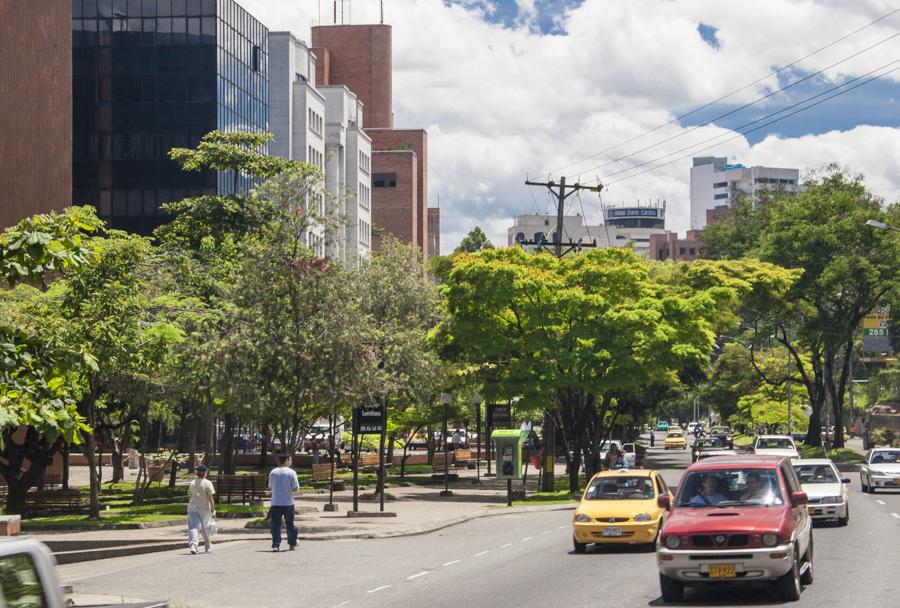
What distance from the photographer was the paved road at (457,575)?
56.9 ft

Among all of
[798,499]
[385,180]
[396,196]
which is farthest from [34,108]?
[396,196]

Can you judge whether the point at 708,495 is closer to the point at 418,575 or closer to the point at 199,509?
the point at 418,575

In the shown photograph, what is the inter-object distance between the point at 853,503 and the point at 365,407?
1425cm

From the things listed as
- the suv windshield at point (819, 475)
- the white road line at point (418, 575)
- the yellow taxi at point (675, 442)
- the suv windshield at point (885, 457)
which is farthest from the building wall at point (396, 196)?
the white road line at point (418, 575)

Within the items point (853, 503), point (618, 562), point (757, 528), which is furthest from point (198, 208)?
point (757, 528)

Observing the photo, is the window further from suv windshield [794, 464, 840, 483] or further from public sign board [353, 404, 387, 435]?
suv windshield [794, 464, 840, 483]

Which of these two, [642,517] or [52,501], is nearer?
[642,517]

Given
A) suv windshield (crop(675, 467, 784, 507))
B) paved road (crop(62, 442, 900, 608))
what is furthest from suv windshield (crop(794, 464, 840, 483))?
suv windshield (crop(675, 467, 784, 507))

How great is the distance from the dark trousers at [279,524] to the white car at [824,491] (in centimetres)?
1049

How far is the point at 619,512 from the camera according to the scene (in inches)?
943

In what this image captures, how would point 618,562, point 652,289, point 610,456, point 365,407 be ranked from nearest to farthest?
point 618,562
point 365,407
point 610,456
point 652,289

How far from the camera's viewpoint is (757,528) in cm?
1608

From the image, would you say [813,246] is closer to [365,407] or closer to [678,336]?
[678,336]

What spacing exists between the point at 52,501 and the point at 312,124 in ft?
240
